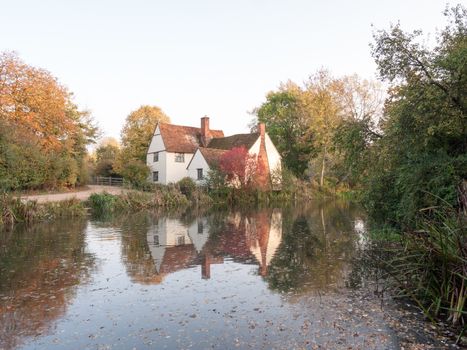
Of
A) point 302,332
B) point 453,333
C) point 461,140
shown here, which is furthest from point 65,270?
point 461,140

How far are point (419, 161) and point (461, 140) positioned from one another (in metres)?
1.51

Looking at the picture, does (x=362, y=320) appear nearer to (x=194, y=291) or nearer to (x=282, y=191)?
(x=194, y=291)

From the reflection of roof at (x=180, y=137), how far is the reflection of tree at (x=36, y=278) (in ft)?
106

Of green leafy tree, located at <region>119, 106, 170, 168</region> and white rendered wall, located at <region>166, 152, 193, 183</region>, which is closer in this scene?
white rendered wall, located at <region>166, 152, 193, 183</region>

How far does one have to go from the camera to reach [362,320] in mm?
6758

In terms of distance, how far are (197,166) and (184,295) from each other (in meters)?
37.9

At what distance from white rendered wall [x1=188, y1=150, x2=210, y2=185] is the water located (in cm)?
2806

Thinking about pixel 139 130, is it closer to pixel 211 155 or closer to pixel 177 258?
pixel 211 155

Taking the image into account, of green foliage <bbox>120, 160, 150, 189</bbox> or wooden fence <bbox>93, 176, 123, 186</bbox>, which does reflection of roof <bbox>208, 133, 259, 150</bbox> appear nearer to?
green foliage <bbox>120, 160, 150, 189</bbox>

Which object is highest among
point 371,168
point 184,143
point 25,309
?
point 184,143

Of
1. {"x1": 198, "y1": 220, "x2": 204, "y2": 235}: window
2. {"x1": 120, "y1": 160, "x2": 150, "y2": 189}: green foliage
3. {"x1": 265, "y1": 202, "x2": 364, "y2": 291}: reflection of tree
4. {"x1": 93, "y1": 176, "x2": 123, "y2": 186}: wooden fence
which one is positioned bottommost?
{"x1": 198, "y1": 220, "x2": 204, "y2": 235}: window

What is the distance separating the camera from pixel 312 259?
39.5 feet

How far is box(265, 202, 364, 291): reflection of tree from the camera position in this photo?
9.41 meters

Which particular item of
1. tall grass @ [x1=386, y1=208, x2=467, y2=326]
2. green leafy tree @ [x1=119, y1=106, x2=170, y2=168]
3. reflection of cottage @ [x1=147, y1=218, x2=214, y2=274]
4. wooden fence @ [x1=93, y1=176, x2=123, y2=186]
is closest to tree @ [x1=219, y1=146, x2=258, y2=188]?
reflection of cottage @ [x1=147, y1=218, x2=214, y2=274]
